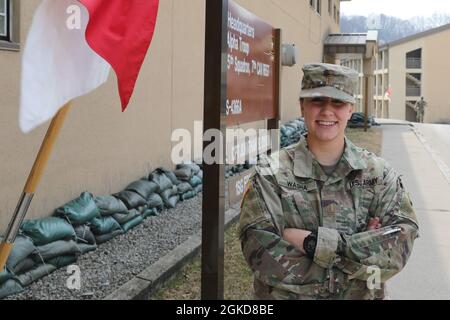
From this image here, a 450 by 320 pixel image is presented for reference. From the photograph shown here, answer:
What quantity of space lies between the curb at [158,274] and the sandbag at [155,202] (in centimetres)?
97

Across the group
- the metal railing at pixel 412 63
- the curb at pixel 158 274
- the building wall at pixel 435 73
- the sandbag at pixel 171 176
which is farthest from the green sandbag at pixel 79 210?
the metal railing at pixel 412 63

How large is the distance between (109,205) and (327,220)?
3527 mm

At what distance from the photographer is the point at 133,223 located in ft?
17.7

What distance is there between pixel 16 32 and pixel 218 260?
284 cm

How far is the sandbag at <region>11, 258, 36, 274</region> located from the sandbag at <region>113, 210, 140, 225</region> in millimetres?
1343

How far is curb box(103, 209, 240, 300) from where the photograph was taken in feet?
12.3

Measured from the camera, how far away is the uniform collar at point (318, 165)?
211 cm

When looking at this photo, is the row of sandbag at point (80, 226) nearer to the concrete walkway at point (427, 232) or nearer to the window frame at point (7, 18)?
the window frame at point (7, 18)

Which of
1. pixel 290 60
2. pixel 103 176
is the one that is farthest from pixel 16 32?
pixel 290 60

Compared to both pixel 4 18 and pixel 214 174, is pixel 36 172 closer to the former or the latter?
pixel 214 174

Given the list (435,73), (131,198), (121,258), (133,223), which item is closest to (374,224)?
(121,258)

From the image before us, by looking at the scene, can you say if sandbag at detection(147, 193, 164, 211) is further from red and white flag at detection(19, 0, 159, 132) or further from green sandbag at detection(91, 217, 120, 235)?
red and white flag at detection(19, 0, 159, 132)

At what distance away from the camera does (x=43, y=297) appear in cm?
365

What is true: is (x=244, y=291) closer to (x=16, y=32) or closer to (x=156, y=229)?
(x=156, y=229)
